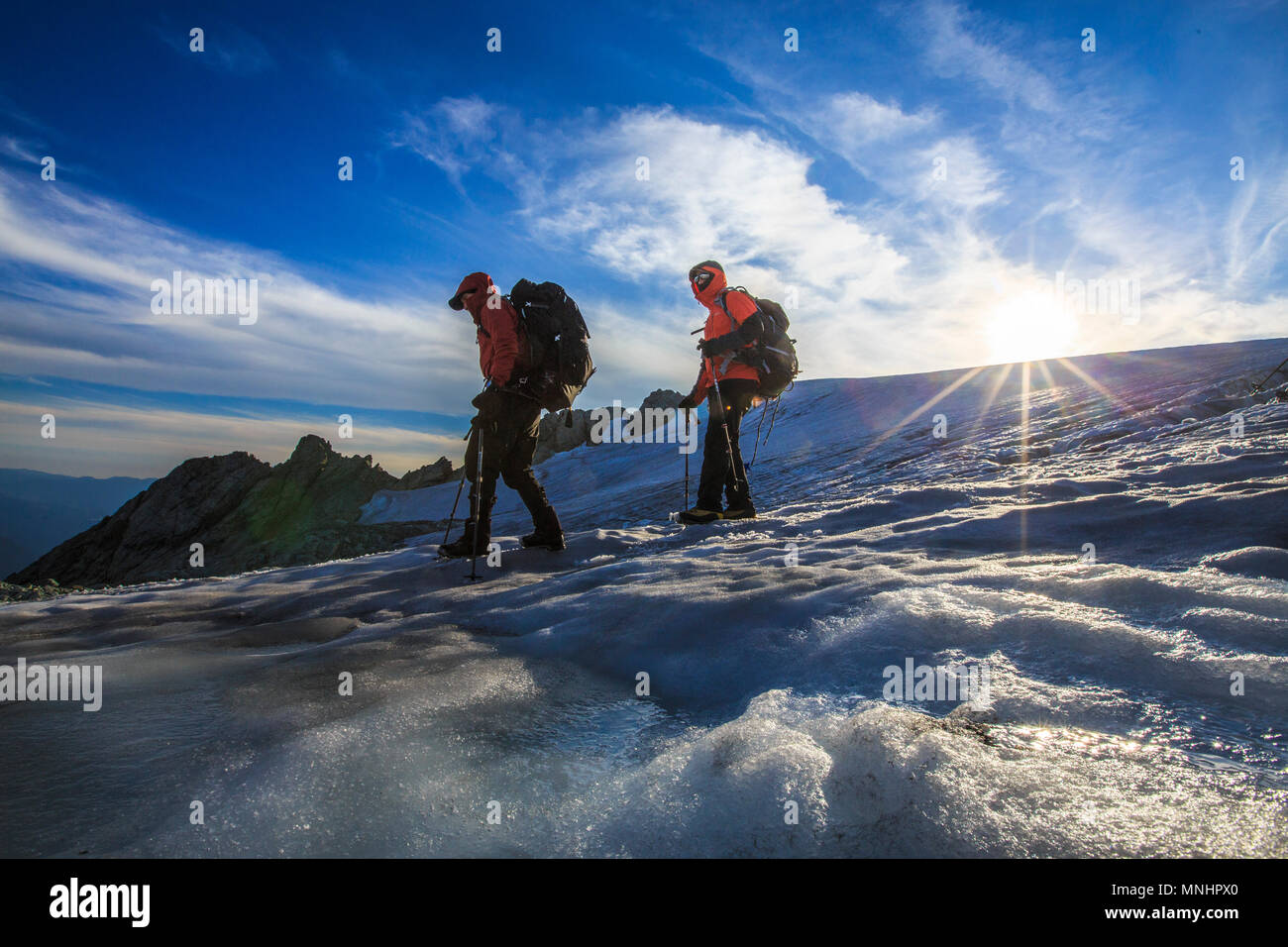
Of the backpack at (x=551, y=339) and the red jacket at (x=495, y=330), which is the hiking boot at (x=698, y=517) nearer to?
the backpack at (x=551, y=339)

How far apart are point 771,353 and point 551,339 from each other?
3.00m

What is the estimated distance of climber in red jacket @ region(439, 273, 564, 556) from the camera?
267 inches

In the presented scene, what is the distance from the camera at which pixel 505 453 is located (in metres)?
7.01

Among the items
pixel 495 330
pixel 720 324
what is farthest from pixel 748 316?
pixel 495 330

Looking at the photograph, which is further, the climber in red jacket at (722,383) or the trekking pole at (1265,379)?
the trekking pole at (1265,379)

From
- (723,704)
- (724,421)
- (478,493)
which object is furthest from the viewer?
(724,421)

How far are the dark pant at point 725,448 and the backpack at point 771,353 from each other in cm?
21

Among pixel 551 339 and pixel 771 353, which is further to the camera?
pixel 771 353

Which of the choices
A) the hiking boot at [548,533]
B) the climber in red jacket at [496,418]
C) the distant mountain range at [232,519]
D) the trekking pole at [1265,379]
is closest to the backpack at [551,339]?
the climber in red jacket at [496,418]

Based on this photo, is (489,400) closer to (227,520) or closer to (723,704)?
(723,704)

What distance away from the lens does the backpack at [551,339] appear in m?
6.94

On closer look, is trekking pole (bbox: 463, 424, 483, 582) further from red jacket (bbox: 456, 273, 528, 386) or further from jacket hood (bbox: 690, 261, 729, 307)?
jacket hood (bbox: 690, 261, 729, 307)
